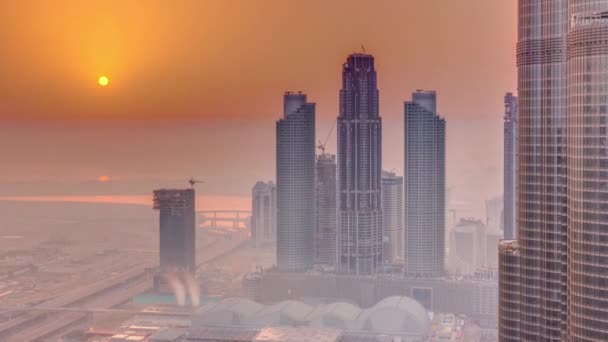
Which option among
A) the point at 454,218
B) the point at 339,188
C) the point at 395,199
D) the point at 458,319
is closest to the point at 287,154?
the point at 339,188

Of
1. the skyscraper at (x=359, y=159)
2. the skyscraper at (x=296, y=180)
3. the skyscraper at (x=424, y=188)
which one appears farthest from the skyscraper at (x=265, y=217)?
the skyscraper at (x=424, y=188)

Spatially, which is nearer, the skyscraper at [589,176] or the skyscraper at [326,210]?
the skyscraper at [589,176]

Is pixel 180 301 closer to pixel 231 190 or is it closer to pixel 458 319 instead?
pixel 231 190

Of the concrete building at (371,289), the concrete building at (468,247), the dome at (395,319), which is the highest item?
the concrete building at (468,247)

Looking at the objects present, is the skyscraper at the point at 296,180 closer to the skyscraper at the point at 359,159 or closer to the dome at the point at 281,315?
the skyscraper at the point at 359,159

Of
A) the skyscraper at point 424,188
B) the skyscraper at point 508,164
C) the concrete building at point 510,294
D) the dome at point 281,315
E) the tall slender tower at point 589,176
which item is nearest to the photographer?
the tall slender tower at point 589,176

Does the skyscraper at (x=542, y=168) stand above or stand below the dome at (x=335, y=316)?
above

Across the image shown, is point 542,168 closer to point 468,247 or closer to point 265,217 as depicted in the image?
point 468,247

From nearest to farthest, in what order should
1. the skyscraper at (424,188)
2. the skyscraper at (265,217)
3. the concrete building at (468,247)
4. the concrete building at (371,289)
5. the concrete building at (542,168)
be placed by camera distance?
the concrete building at (542,168)
the concrete building at (371,289)
the concrete building at (468,247)
the skyscraper at (424,188)
the skyscraper at (265,217)
